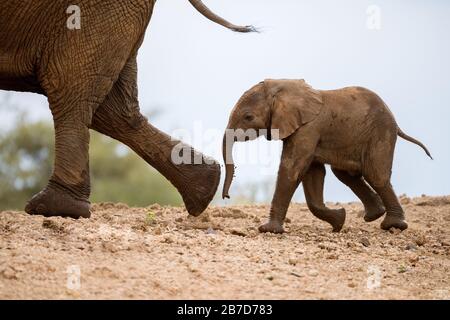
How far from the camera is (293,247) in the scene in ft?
24.0

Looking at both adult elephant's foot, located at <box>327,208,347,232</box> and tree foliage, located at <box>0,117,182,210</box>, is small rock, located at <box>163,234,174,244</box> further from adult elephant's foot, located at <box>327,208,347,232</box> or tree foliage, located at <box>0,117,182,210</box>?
tree foliage, located at <box>0,117,182,210</box>

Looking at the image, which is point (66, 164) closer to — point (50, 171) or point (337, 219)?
point (337, 219)

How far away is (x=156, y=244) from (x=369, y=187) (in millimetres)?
3255

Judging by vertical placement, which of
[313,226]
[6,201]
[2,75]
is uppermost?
[2,75]

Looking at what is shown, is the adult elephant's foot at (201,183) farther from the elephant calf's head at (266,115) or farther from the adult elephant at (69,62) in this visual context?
the adult elephant at (69,62)

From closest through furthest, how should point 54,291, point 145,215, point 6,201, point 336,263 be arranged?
point 54,291
point 336,263
point 145,215
point 6,201

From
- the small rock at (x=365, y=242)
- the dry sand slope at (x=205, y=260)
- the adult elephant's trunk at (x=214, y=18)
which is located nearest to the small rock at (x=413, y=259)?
the dry sand slope at (x=205, y=260)

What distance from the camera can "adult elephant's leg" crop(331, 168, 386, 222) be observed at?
9.27 meters

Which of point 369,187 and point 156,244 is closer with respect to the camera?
point 156,244

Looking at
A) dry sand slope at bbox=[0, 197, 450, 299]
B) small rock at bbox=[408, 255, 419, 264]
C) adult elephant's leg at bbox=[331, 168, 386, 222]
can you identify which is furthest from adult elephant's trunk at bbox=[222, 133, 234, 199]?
small rock at bbox=[408, 255, 419, 264]

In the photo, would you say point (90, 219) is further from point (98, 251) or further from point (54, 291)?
point (54, 291)

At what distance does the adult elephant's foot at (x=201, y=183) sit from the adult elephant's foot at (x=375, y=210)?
170cm

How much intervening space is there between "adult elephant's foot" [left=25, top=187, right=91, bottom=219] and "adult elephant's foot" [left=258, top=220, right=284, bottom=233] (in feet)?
5.14

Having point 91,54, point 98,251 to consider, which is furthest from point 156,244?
point 91,54
